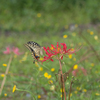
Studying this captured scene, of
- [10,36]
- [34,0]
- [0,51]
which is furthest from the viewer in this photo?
[34,0]

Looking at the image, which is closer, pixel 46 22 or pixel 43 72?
pixel 43 72

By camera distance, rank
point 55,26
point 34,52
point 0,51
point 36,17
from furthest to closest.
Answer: point 36,17
point 55,26
point 0,51
point 34,52

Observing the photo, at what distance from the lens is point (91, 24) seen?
21.4 feet

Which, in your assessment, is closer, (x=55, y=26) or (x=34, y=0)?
(x=55, y=26)

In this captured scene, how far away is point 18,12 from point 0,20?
86 cm

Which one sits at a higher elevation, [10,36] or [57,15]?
[57,15]

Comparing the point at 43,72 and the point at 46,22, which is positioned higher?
the point at 46,22

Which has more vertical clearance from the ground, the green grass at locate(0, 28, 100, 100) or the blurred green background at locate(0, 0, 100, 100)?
the blurred green background at locate(0, 0, 100, 100)

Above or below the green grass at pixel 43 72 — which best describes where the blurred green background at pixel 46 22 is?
above

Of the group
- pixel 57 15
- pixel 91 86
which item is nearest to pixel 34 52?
pixel 91 86

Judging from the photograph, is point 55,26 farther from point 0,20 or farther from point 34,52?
point 34,52

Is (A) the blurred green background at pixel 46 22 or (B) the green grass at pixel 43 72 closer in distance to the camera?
(B) the green grass at pixel 43 72

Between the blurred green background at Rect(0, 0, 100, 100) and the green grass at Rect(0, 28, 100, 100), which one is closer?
the green grass at Rect(0, 28, 100, 100)

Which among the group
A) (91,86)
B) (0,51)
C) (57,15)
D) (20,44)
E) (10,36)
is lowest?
(91,86)
